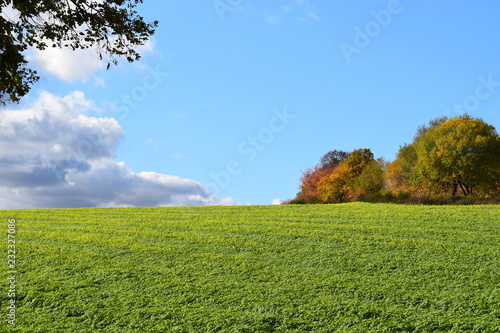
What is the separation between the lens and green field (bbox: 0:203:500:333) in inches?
190

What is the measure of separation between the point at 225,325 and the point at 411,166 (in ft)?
90.6

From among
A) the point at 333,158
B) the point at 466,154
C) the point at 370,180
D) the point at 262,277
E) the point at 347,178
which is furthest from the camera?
the point at 333,158

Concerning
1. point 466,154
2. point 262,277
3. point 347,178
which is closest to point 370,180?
point 347,178

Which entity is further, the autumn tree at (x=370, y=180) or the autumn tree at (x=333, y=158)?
the autumn tree at (x=333, y=158)

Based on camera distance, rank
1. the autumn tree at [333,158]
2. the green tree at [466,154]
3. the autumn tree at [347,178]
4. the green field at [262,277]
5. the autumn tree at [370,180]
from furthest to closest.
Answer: the autumn tree at [333,158]
the autumn tree at [347,178]
the autumn tree at [370,180]
the green tree at [466,154]
the green field at [262,277]

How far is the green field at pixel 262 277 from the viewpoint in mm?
4836

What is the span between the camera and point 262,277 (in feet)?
20.1

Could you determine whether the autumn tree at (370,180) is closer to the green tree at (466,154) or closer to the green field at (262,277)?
the green tree at (466,154)

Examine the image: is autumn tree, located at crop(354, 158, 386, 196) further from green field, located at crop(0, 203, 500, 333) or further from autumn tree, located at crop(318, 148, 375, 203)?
green field, located at crop(0, 203, 500, 333)

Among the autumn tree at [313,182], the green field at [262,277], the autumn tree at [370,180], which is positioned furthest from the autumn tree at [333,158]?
the green field at [262,277]

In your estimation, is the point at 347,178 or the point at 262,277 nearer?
the point at 262,277

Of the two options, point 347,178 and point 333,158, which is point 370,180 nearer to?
point 347,178

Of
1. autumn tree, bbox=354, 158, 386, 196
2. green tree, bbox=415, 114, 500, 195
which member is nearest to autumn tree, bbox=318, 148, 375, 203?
autumn tree, bbox=354, 158, 386, 196

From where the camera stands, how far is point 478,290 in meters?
5.67
